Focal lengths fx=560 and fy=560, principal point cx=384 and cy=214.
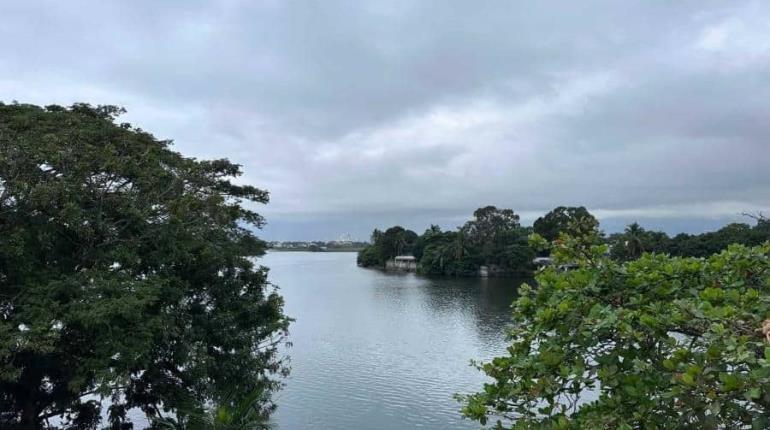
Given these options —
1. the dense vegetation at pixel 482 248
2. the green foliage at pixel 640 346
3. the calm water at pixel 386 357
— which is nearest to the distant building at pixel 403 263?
the dense vegetation at pixel 482 248

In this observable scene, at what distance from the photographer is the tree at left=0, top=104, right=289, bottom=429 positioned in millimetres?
10289

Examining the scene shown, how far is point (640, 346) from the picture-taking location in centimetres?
301

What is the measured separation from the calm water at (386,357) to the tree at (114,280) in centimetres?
369

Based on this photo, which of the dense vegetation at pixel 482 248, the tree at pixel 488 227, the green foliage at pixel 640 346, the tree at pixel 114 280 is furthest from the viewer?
the tree at pixel 488 227

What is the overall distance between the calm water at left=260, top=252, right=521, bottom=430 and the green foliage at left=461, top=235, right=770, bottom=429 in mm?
2797

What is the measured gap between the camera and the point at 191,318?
45.6 ft

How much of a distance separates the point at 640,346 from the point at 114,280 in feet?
33.4

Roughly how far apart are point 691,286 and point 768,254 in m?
0.79

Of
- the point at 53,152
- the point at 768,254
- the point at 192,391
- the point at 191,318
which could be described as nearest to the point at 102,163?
the point at 53,152

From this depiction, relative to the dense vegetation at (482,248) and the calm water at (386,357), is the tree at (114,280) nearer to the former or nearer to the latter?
the calm water at (386,357)

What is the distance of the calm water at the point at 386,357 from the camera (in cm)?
1862

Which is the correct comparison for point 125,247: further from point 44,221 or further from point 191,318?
point 191,318

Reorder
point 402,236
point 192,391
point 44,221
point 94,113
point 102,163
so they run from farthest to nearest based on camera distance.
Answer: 1. point 402,236
2. point 94,113
3. point 192,391
4. point 102,163
5. point 44,221

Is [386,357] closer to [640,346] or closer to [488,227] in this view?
[640,346]
